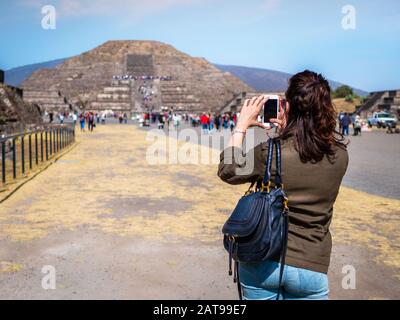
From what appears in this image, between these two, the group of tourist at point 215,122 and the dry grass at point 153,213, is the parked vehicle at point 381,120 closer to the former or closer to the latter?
the group of tourist at point 215,122

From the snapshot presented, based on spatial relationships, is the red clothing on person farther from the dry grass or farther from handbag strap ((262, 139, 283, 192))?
handbag strap ((262, 139, 283, 192))

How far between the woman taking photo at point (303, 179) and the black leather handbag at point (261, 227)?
0.08 meters

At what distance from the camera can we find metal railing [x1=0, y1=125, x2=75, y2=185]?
11.2m

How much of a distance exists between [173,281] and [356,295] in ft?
5.28

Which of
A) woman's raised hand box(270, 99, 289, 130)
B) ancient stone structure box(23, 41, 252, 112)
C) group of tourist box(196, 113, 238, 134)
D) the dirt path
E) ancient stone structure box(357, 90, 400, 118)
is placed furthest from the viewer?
ancient stone structure box(23, 41, 252, 112)

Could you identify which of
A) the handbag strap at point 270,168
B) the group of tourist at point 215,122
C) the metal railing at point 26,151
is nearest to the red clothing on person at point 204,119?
the group of tourist at point 215,122

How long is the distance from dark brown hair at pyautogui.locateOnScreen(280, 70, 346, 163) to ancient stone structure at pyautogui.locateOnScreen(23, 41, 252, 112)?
65.1 meters

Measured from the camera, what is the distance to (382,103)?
2104 inches

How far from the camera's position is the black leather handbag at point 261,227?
2230mm

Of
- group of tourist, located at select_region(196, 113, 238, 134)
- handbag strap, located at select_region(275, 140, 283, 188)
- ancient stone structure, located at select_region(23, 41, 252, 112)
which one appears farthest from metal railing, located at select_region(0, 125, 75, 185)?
ancient stone structure, located at select_region(23, 41, 252, 112)

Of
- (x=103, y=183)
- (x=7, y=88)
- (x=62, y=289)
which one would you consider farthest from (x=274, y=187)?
(x=7, y=88)

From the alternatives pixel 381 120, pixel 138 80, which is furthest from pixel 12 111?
pixel 138 80

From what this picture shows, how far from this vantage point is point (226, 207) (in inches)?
321

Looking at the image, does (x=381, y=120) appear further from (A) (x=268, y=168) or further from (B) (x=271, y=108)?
(A) (x=268, y=168)
